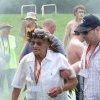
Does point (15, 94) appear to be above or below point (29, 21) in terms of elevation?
below

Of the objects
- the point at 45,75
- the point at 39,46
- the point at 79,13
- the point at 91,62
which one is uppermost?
the point at 79,13

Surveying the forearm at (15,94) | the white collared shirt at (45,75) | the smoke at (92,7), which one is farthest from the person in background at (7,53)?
the smoke at (92,7)

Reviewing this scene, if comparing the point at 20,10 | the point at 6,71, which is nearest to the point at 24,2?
the point at 20,10

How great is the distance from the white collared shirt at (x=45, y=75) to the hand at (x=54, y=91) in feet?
0.15

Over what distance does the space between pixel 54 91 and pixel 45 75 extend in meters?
0.19

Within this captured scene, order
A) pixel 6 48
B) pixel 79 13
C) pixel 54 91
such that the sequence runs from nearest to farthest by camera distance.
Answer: pixel 54 91
pixel 6 48
pixel 79 13

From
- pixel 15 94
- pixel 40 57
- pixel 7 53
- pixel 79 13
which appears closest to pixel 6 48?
pixel 7 53

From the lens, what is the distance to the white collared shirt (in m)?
5.14

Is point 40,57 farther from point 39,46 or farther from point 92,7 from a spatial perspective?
point 92,7

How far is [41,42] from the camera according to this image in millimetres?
5223

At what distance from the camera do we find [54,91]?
509cm

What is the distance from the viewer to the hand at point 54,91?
509 cm

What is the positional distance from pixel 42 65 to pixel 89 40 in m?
0.56

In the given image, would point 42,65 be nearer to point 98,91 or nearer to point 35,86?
point 35,86
